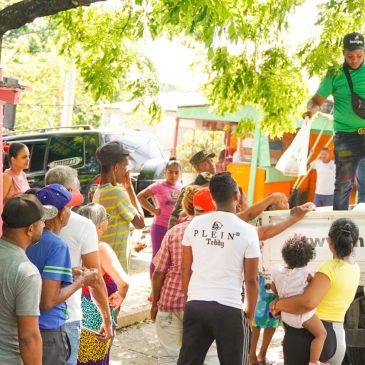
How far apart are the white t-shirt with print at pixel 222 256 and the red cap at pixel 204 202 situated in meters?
0.39

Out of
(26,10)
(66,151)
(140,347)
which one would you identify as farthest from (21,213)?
(66,151)

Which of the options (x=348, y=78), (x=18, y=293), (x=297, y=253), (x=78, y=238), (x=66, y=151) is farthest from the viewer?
(x=66, y=151)

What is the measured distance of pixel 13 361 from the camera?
3.39 m

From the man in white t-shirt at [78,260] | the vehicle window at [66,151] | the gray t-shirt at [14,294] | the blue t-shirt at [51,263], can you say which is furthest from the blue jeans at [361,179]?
the vehicle window at [66,151]

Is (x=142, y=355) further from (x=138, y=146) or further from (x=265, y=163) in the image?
(x=265, y=163)

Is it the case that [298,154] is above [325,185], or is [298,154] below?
above

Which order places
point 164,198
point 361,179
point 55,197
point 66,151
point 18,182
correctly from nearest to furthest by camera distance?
point 55,197 → point 361,179 → point 18,182 → point 164,198 → point 66,151

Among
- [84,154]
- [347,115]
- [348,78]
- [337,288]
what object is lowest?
[337,288]

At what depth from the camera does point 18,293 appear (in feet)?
10.8

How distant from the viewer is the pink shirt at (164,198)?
7918 mm

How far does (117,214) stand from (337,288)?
179 cm

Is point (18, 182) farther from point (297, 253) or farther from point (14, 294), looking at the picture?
point (14, 294)

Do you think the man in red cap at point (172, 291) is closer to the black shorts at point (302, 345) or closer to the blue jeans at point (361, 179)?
the black shorts at point (302, 345)

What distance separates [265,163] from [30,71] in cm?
1474
